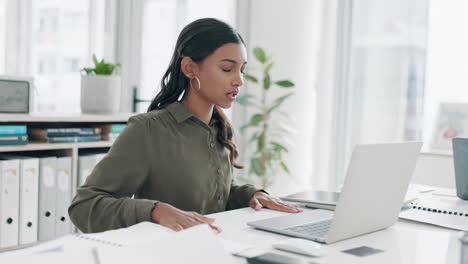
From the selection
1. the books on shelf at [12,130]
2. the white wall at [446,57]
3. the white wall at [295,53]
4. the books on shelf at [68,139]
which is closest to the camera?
the books on shelf at [12,130]

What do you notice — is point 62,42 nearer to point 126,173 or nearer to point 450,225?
point 126,173

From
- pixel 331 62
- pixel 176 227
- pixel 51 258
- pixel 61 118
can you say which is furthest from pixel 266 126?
pixel 51 258

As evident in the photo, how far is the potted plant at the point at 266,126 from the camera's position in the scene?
3.47 m

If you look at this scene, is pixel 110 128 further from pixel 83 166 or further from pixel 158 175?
pixel 158 175

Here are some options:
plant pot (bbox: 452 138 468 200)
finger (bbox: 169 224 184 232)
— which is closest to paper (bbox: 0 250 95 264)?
finger (bbox: 169 224 184 232)

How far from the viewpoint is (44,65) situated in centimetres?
412

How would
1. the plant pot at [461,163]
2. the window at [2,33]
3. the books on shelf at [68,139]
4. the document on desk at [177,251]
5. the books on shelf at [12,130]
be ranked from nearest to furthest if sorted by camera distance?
the document on desk at [177,251], the plant pot at [461,163], the books on shelf at [12,130], the books on shelf at [68,139], the window at [2,33]

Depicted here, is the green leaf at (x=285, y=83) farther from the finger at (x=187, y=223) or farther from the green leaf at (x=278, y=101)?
the finger at (x=187, y=223)

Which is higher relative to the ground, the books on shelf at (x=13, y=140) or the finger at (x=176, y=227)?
the books on shelf at (x=13, y=140)

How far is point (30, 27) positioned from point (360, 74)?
2.26 meters

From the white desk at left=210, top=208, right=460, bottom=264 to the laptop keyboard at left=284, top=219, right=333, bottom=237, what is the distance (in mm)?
54

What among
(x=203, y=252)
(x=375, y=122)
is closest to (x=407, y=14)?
(x=375, y=122)

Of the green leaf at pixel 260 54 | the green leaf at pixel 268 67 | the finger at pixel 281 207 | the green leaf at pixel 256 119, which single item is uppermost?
the green leaf at pixel 260 54

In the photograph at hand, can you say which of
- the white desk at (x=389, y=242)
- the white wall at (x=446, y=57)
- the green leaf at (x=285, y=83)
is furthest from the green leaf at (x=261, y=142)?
the white desk at (x=389, y=242)
